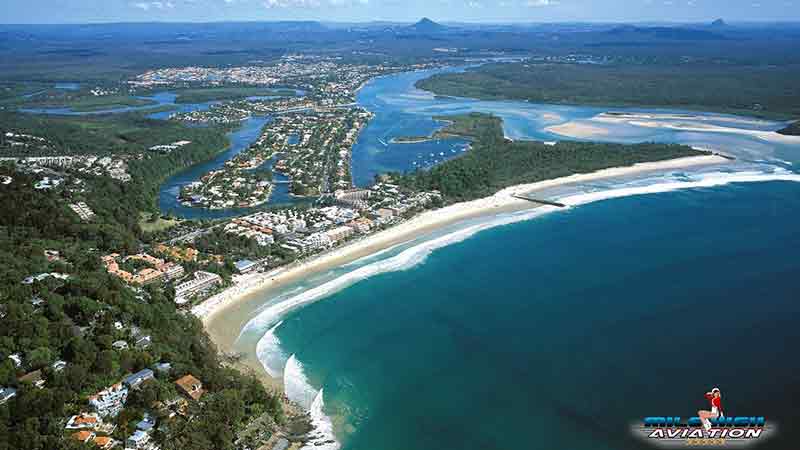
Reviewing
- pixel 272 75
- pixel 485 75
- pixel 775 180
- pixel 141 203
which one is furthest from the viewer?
pixel 272 75

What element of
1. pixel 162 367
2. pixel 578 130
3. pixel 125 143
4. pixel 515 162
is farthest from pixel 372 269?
pixel 578 130

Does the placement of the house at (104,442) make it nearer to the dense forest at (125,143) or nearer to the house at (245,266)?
the house at (245,266)

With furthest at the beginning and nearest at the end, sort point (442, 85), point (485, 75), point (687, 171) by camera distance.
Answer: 1. point (485, 75)
2. point (442, 85)
3. point (687, 171)

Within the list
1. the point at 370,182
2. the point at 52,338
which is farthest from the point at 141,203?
the point at 52,338

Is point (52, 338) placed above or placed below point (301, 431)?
above

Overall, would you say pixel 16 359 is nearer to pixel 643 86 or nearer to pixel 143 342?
pixel 143 342

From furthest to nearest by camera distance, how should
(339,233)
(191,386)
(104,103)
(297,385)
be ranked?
1. (104,103)
2. (339,233)
3. (297,385)
4. (191,386)

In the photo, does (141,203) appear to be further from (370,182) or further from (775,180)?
(775,180)
